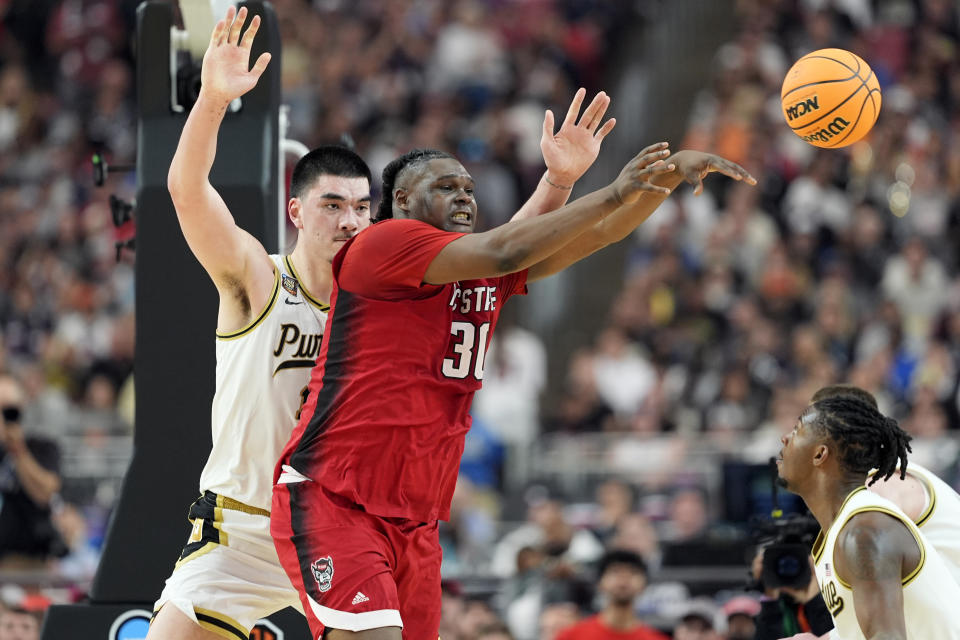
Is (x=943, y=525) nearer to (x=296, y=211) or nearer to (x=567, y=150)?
(x=567, y=150)

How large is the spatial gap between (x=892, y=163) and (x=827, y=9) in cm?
286

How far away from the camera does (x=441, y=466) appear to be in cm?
526

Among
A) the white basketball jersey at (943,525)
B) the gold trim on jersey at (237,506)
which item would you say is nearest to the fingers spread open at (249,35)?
the gold trim on jersey at (237,506)

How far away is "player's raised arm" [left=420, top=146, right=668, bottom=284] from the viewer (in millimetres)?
4867

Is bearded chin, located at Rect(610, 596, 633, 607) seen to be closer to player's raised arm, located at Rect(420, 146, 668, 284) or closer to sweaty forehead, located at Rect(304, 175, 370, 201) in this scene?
sweaty forehead, located at Rect(304, 175, 370, 201)

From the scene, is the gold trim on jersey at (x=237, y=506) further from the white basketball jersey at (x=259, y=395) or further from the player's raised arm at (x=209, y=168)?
the player's raised arm at (x=209, y=168)

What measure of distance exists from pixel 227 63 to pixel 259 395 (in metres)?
1.27

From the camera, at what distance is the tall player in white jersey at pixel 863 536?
473cm

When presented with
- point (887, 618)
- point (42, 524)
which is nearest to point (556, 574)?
point (42, 524)

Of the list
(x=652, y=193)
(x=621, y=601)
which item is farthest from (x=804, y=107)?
(x=621, y=601)

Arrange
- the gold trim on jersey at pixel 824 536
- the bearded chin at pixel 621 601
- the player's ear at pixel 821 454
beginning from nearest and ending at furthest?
the gold trim on jersey at pixel 824 536 → the player's ear at pixel 821 454 → the bearded chin at pixel 621 601

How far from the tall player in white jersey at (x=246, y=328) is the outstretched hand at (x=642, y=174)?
2.48 ft

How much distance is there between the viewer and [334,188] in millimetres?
5895

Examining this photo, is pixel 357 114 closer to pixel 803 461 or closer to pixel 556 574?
pixel 556 574
